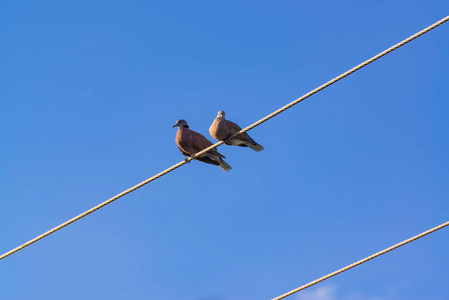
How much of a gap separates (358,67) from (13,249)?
3.86m

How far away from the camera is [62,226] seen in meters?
7.16

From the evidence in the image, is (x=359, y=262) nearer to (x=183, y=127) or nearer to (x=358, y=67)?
(x=358, y=67)

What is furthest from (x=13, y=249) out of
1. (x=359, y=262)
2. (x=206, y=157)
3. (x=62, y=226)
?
(x=359, y=262)

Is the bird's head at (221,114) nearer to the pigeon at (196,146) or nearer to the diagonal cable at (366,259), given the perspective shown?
the pigeon at (196,146)

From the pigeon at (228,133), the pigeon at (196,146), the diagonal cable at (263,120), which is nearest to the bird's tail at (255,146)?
the pigeon at (228,133)

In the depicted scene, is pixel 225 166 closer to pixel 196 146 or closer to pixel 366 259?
pixel 196 146

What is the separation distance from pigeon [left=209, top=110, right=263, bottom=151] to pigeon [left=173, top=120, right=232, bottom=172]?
20cm

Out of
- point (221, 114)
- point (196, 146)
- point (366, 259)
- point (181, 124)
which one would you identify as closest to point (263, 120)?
point (366, 259)

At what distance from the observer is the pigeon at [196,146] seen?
9.21m

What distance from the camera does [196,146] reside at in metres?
9.41

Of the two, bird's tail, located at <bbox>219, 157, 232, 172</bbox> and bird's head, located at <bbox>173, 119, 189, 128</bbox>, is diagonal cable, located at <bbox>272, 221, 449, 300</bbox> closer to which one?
bird's tail, located at <bbox>219, 157, 232, 172</bbox>

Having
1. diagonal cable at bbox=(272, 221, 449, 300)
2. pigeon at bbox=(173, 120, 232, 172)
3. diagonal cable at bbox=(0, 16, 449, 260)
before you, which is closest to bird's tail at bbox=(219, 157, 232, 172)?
pigeon at bbox=(173, 120, 232, 172)

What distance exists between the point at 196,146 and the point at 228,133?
467 mm

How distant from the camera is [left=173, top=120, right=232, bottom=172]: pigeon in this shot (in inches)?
363
